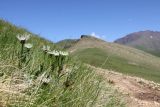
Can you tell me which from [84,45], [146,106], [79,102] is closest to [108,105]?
[79,102]

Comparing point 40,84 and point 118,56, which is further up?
point 118,56

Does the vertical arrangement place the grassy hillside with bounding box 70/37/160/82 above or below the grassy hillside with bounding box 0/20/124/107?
above

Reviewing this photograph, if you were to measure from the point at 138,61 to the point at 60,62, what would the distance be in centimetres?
11596

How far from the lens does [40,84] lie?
503 cm

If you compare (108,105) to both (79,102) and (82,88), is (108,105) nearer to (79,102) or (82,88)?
(82,88)

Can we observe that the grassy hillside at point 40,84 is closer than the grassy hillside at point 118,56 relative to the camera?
Yes

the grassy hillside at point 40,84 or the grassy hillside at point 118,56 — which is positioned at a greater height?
the grassy hillside at point 118,56

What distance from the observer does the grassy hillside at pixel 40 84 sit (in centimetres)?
472

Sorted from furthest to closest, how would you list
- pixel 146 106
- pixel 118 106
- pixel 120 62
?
pixel 120 62 → pixel 146 106 → pixel 118 106

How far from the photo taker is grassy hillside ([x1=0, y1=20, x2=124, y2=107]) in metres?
4.72

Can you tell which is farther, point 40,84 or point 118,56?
point 118,56

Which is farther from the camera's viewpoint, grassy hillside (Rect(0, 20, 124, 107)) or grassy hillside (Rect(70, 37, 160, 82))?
grassy hillside (Rect(70, 37, 160, 82))

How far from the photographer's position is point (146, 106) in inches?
533

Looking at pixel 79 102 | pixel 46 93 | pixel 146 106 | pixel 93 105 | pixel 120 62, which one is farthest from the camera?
pixel 120 62
